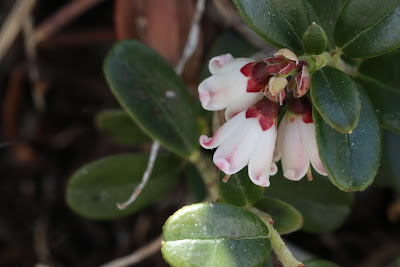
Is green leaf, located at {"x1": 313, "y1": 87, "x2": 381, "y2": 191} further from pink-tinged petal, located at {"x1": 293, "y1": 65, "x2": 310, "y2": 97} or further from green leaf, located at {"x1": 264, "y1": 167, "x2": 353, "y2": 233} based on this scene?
green leaf, located at {"x1": 264, "y1": 167, "x2": 353, "y2": 233}

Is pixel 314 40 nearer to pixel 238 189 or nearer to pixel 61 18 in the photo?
pixel 238 189

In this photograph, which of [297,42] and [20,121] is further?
[20,121]

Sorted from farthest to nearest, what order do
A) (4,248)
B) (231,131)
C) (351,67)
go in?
(4,248)
(351,67)
(231,131)

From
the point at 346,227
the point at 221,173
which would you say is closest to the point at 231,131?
the point at 221,173

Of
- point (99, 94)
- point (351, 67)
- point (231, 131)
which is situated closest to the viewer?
point (231, 131)

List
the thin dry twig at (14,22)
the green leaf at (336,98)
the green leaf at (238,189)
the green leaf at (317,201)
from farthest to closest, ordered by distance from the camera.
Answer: the thin dry twig at (14,22)
the green leaf at (317,201)
the green leaf at (238,189)
the green leaf at (336,98)

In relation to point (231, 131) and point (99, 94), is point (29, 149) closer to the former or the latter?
point (99, 94)

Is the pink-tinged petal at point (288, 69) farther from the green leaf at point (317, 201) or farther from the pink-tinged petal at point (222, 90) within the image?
the green leaf at point (317, 201)

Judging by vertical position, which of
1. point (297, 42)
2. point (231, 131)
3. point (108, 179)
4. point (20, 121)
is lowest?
point (20, 121)

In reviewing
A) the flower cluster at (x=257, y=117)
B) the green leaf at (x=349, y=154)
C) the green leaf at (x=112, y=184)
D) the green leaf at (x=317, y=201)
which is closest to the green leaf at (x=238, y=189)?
the flower cluster at (x=257, y=117)
